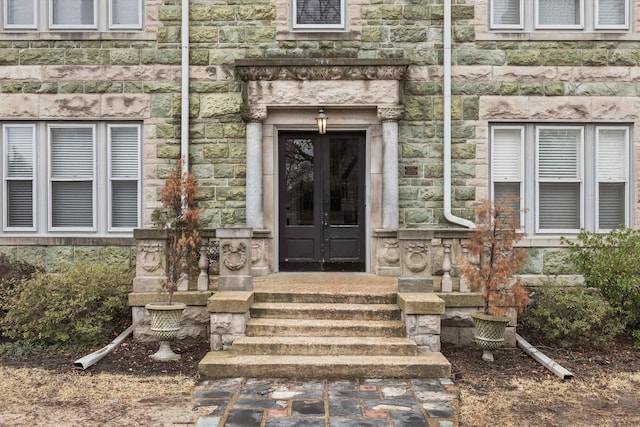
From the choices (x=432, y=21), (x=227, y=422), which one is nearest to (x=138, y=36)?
(x=432, y=21)

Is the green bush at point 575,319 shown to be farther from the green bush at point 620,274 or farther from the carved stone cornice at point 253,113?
the carved stone cornice at point 253,113

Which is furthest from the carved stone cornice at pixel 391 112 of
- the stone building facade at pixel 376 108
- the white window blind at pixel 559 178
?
the white window blind at pixel 559 178

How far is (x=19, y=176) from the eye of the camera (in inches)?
417

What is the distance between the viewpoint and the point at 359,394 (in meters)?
6.21

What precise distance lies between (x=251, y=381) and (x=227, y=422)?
128 cm

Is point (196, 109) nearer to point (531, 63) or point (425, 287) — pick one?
point (425, 287)

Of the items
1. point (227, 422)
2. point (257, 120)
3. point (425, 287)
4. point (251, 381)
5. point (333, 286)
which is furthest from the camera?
point (257, 120)

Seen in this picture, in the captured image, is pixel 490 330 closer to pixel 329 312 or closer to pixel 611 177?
pixel 329 312

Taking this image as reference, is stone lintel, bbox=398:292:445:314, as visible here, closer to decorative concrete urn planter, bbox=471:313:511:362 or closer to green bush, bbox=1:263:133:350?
decorative concrete urn planter, bbox=471:313:511:362

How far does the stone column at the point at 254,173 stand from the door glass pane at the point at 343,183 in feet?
4.61

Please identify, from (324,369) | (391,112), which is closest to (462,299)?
(324,369)

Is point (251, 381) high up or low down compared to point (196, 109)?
down

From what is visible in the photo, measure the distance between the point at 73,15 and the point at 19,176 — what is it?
3.17 meters

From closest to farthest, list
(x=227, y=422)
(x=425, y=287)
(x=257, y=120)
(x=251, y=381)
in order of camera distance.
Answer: (x=227, y=422) → (x=251, y=381) → (x=425, y=287) → (x=257, y=120)
